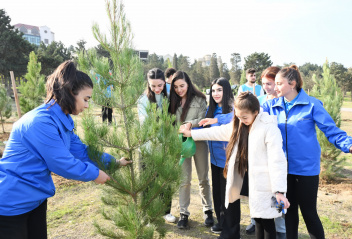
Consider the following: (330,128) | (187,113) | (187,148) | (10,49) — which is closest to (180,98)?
(187,113)

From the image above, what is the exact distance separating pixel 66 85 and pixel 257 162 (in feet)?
5.44

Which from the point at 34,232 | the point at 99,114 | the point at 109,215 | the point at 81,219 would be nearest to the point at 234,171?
the point at 109,215

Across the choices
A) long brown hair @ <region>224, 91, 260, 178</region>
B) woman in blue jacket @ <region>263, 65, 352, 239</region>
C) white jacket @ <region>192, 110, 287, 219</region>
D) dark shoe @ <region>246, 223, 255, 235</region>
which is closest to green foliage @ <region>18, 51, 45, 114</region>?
long brown hair @ <region>224, 91, 260, 178</region>

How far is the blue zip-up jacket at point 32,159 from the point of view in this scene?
150cm

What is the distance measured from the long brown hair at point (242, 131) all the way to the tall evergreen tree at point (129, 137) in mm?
631

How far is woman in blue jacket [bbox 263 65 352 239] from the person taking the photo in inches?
87.4

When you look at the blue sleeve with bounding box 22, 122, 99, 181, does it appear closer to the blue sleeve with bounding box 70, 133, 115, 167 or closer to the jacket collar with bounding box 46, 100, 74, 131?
the jacket collar with bounding box 46, 100, 74, 131

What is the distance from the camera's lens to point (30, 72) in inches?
278

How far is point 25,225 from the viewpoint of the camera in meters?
1.69

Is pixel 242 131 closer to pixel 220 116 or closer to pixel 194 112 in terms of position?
pixel 220 116

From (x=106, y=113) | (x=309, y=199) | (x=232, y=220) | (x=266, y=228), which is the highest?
(x=106, y=113)

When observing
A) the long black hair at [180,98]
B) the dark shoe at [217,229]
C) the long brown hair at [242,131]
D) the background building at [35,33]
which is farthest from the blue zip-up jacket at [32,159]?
the background building at [35,33]

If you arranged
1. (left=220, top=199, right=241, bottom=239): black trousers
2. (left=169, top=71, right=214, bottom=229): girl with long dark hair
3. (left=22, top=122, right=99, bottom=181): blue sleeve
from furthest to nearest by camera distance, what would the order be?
(left=169, top=71, right=214, bottom=229): girl with long dark hair → (left=220, top=199, right=241, bottom=239): black trousers → (left=22, top=122, right=99, bottom=181): blue sleeve

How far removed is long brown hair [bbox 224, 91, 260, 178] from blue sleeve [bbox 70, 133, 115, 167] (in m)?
1.15
